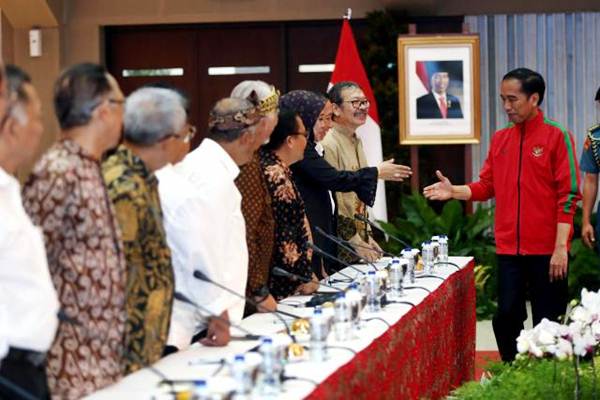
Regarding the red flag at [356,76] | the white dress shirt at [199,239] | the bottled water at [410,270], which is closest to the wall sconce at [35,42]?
the red flag at [356,76]

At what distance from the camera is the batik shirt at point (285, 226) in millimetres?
4516

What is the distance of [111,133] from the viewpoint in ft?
9.57

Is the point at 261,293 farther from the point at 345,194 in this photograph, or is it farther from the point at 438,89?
the point at 438,89

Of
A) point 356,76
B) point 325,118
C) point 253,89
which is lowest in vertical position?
point 325,118

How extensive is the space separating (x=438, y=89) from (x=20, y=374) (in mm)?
6283

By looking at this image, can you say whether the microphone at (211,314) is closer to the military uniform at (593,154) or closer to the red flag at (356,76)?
the military uniform at (593,154)

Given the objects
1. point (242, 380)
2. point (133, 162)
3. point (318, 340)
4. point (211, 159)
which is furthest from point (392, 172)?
point (242, 380)

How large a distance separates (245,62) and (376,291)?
6151mm

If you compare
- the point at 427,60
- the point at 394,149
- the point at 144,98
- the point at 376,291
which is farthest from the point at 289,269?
the point at 394,149

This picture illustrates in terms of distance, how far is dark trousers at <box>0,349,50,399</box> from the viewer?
8.59 ft

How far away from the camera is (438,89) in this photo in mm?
8609

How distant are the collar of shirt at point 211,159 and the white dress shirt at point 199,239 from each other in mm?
30

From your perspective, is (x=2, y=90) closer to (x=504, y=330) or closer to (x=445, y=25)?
(x=504, y=330)

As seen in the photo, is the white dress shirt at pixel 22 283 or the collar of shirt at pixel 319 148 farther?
the collar of shirt at pixel 319 148
